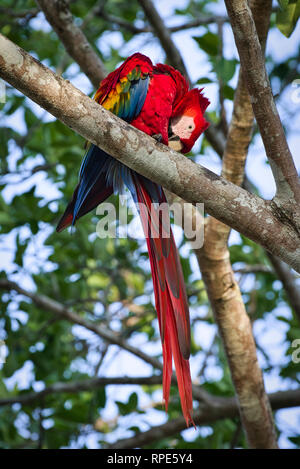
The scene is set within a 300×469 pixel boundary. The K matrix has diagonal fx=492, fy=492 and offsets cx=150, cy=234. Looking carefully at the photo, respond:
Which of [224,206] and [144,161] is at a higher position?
[144,161]

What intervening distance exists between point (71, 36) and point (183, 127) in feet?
2.39

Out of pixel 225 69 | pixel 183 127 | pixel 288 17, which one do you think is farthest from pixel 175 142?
pixel 288 17

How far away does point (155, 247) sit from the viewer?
5.85 ft

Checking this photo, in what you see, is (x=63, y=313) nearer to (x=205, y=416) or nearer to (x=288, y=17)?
(x=205, y=416)

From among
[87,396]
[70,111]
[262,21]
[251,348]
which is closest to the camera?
[70,111]

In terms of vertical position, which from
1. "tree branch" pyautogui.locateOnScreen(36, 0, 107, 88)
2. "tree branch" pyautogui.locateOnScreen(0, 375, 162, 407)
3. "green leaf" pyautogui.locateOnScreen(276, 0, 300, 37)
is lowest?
"tree branch" pyautogui.locateOnScreen(0, 375, 162, 407)

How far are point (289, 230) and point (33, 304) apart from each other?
1.79 metres

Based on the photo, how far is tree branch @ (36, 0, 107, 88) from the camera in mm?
2242

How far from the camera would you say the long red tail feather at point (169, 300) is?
1.59 m

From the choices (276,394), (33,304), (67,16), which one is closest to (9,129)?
(67,16)

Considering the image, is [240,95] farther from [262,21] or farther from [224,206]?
[224,206]

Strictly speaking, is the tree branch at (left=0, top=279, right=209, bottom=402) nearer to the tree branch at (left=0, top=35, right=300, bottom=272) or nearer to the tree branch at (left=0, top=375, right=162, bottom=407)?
the tree branch at (left=0, top=375, right=162, bottom=407)

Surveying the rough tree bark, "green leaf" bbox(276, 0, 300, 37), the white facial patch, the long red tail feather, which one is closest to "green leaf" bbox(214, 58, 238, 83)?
the white facial patch

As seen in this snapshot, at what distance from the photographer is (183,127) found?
6.72 ft
